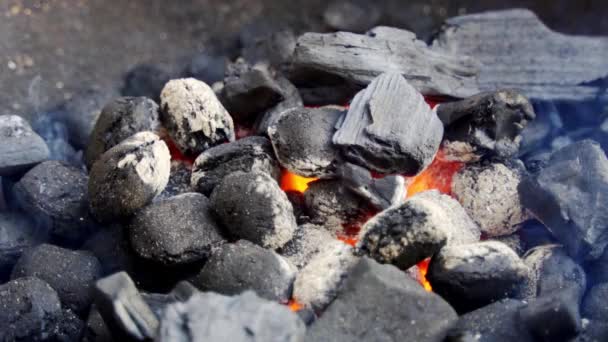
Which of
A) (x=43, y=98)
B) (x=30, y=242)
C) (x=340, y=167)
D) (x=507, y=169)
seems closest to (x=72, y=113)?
(x=43, y=98)

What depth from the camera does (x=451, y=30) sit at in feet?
5.66

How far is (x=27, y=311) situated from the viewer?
1097 millimetres

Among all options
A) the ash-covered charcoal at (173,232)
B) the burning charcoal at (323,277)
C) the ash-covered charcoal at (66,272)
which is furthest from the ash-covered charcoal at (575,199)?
the ash-covered charcoal at (66,272)

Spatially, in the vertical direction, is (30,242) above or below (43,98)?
below

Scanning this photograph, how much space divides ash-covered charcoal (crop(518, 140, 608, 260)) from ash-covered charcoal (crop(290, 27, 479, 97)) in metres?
0.32

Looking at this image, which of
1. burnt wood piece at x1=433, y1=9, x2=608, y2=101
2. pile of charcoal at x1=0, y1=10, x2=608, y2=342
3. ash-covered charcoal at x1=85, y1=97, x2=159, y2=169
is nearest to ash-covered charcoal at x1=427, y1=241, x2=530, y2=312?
pile of charcoal at x1=0, y1=10, x2=608, y2=342

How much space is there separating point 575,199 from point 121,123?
969mm

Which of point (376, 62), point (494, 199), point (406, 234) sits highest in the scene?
point (376, 62)

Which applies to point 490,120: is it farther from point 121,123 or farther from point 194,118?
point 121,123

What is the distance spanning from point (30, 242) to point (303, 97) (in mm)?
709

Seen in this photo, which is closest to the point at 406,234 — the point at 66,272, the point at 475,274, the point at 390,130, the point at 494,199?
the point at 475,274

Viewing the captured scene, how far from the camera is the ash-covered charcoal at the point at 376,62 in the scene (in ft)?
4.88

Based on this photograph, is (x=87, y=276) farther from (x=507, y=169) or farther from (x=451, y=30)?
(x=451, y=30)

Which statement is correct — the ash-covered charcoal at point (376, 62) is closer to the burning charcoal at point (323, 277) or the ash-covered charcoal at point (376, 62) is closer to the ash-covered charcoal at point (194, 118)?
the ash-covered charcoal at point (194, 118)
